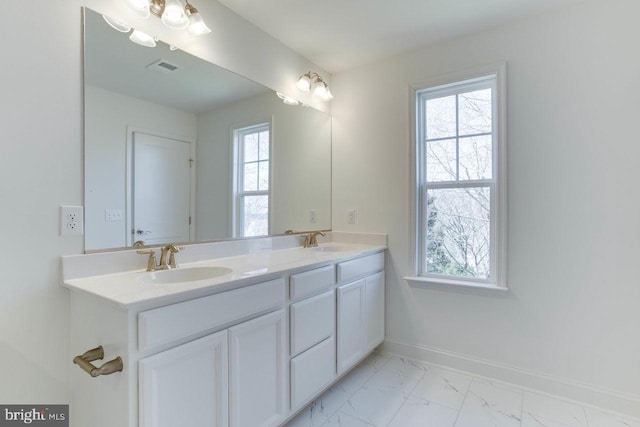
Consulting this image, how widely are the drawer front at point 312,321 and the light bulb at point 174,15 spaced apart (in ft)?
4.95

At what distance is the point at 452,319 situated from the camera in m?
2.32

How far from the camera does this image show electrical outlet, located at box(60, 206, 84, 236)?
4.29 ft

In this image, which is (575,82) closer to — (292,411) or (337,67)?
(337,67)

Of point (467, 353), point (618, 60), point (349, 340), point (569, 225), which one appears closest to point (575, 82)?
point (618, 60)

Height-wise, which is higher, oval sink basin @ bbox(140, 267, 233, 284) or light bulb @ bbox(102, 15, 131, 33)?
light bulb @ bbox(102, 15, 131, 33)

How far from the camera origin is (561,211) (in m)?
1.95

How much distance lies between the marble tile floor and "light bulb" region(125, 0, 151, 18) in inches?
Answer: 86.6

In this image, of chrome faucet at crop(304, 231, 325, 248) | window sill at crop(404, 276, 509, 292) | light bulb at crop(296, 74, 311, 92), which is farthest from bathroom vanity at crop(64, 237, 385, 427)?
light bulb at crop(296, 74, 311, 92)

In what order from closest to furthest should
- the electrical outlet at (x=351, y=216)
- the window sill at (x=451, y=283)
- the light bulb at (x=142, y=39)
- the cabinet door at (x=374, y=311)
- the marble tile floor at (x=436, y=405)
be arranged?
1. the light bulb at (x=142, y=39)
2. the marble tile floor at (x=436, y=405)
3. the window sill at (x=451, y=283)
4. the cabinet door at (x=374, y=311)
5. the electrical outlet at (x=351, y=216)

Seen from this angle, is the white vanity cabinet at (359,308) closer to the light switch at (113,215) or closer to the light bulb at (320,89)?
the light switch at (113,215)

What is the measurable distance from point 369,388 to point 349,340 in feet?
1.08

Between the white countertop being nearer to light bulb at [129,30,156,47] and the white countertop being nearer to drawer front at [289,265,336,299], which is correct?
drawer front at [289,265,336,299]

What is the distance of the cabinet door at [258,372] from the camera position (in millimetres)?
1356

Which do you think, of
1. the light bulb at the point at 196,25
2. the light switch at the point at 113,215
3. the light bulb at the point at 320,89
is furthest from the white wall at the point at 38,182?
the light bulb at the point at 320,89
